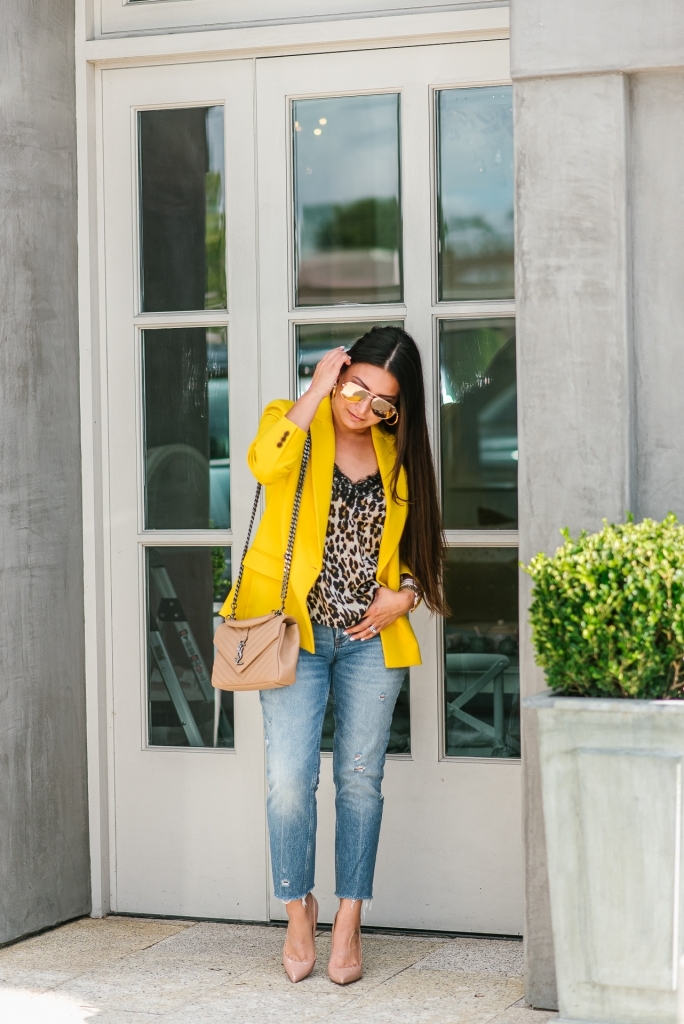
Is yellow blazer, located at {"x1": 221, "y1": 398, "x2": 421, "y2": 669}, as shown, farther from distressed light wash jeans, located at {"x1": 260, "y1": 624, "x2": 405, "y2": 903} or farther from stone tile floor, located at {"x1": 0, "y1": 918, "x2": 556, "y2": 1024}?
stone tile floor, located at {"x1": 0, "y1": 918, "x2": 556, "y2": 1024}

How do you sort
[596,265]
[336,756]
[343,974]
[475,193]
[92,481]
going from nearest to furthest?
[596,265] → [343,974] → [336,756] → [475,193] → [92,481]

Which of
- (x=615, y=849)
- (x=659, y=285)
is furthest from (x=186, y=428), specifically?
(x=615, y=849)

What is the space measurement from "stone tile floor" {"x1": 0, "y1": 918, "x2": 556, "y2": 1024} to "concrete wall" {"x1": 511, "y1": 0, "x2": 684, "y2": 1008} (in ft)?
1.01

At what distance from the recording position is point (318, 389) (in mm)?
3201

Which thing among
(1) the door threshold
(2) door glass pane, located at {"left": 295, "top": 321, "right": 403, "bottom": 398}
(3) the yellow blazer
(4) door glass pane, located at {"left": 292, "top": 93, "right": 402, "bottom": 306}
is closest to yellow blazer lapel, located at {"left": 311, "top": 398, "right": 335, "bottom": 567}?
(3) the yellow blazer

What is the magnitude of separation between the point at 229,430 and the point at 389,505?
75cm

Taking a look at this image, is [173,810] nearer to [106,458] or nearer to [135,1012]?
[135,1012]

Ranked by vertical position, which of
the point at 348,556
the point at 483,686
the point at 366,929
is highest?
the point at 348,556

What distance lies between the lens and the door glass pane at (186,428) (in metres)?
3.88

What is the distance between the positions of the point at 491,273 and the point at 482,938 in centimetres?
194

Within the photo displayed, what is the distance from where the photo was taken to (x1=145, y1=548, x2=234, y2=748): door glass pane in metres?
3.90

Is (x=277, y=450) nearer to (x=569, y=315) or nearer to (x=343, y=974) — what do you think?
(x=569, y=315)

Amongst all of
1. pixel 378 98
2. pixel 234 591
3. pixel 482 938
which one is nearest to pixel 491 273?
pixel 378 98

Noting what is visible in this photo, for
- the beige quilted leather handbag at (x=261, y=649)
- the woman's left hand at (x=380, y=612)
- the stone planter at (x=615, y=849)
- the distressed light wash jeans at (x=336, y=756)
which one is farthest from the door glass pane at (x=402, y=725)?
the stone planter at (x=615, y=849)
